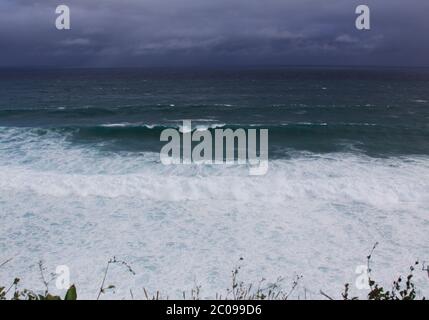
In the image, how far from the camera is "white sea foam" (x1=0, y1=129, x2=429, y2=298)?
1076 cm

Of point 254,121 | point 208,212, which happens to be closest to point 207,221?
point 208,212

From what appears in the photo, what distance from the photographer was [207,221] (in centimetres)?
1382

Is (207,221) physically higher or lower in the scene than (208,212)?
lower

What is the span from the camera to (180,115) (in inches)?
1631

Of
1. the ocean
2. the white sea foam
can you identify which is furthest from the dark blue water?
the white sea foam

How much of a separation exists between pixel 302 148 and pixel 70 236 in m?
17.1

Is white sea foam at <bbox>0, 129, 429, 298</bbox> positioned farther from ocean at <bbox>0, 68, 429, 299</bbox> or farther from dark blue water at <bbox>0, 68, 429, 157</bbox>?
dark blue water at <bbox>0, 68, 429, 157</bbox>

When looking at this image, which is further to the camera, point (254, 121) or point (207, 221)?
point (254, 121)

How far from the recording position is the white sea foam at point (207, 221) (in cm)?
1076

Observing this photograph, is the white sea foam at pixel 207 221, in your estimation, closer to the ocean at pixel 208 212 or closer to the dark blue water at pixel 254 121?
the ocean at pixel 208 212

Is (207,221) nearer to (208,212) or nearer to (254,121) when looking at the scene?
(208,212)

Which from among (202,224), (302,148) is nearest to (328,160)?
(302,148)
